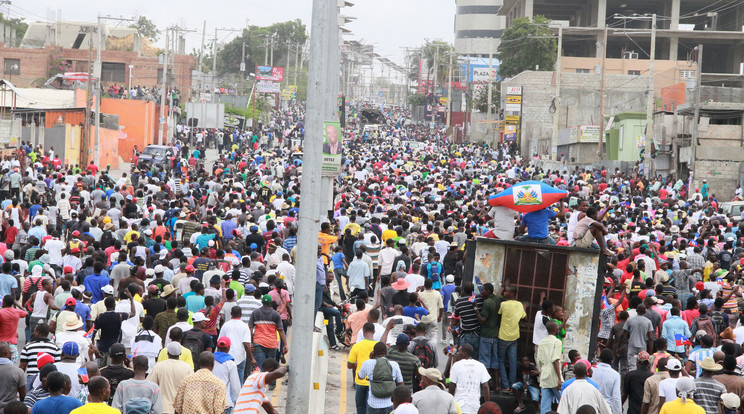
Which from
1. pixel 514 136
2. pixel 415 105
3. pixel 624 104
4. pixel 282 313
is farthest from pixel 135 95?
pixel 415 105

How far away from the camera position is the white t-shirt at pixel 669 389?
1005cm

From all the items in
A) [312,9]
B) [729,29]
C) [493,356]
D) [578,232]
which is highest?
[729,29]

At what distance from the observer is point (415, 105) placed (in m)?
130

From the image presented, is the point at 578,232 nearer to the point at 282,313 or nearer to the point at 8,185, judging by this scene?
the point at 282,313

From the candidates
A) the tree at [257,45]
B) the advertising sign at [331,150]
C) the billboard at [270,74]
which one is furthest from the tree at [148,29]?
the advertising sign at [331,150]

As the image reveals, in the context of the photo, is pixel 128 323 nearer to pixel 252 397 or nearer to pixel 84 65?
pixel 252 397

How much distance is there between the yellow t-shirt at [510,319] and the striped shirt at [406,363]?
1.92 meters

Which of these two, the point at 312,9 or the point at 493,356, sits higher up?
the point at 312,9

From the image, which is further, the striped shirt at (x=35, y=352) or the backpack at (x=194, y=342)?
the backpack at (x=194, y=342)

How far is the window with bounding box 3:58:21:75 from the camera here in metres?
71.5

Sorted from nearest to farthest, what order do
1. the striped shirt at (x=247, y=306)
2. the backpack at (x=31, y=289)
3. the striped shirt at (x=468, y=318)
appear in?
the striped shirt at (x=468, y=318) → the striped shirt at (x=247, y=306) → the backpack at (x=31, y=289)

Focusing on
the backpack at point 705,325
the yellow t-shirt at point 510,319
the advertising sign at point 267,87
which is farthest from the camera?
the advertising sign at point 267,87

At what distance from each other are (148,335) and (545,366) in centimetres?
437

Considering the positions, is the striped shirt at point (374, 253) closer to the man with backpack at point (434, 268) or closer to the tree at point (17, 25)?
the man with backpack at point (434, 268)
